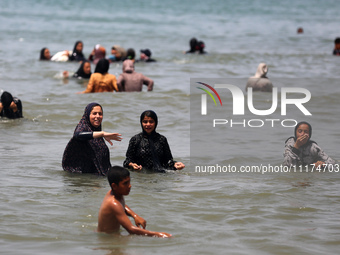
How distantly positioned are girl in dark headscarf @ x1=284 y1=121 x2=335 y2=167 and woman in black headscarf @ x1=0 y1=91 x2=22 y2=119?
205 inches

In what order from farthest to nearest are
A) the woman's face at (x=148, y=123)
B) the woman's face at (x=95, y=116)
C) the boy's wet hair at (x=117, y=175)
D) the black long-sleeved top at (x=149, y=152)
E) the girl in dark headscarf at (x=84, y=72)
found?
the girl in dark headscarf at (x=84, y=72), the black long-sleeved top at (x=149, y=152), the woman's face at (x=148, y=123), the woman's face at (x=95, y=116), the boy's wet hair at (x=117, y=175)

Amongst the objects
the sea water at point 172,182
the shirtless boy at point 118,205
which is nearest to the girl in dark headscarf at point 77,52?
the sea water at point 172,182

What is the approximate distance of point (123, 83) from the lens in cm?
1492

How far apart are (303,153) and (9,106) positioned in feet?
18.1

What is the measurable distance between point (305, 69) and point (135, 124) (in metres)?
10.9

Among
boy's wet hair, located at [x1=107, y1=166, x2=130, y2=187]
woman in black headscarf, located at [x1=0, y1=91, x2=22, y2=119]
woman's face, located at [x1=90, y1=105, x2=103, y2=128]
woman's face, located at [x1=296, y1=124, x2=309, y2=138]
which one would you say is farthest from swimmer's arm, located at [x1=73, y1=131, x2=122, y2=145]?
woman in black headscarf, located at [x1=0, y1=91, x2=22, y2=119]

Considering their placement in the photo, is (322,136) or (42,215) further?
(322,136)

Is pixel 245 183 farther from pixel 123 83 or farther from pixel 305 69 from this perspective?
pixel 305 69

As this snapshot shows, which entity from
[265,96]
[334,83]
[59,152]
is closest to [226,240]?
[59,152]

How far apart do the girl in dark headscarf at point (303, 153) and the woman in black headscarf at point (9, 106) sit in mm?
5210

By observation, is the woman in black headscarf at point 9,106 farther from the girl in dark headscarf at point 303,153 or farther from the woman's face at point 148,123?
the girl in dark headscarf at point 303,153

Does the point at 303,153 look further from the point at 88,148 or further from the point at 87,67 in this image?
the point at 87,67

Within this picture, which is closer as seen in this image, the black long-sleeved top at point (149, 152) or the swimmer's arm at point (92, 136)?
the swimmer's arm at point (92, 136)

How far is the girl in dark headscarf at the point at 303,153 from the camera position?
9195 millimetres
